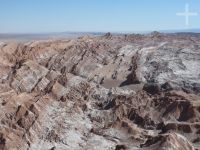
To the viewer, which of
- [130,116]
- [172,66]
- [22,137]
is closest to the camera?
[22,137]

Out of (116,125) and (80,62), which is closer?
(116,125)

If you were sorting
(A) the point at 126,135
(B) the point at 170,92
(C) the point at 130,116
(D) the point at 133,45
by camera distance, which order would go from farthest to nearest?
(D) the point at 133,45 → (B) the point at 170,92 → (C) the point at 130,116 → (A) the point at 126,135

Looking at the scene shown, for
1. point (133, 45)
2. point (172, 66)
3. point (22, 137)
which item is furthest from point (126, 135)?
point (133, 45)

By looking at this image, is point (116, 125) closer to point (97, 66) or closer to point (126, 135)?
point (126, 135)

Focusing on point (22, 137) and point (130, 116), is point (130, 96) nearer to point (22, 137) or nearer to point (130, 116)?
point (130, 116)

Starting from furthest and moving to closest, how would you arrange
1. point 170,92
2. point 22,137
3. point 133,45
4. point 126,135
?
1. point 133,45
2. point 170,92
3. point 126,135
4. point 22,137

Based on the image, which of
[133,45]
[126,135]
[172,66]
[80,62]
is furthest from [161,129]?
[133,45]
